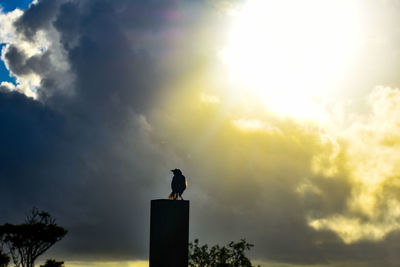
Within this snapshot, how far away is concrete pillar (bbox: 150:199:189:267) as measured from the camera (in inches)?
1150

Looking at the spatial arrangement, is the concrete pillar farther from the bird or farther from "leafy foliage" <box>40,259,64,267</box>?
"leafy foliage" <box>40,259,64,267</box>

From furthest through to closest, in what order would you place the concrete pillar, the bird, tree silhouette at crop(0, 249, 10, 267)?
tree silhouette at crop(0, 249, 10, 267)
the bird
the concrete pillar

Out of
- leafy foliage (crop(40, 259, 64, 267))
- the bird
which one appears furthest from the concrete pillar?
leafy foliage (crop(40, 259, 64, 267))

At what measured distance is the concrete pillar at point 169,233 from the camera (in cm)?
2920

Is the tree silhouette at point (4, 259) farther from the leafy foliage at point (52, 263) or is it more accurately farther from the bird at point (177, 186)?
the bird at point (177, 186)

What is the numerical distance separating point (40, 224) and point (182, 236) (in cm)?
3338

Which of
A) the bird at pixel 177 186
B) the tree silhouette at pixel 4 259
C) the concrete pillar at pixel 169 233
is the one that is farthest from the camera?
the tree silhouette at pixel 4 259

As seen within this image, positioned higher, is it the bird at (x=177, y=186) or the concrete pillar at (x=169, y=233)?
the bird at (x=177, y=186)

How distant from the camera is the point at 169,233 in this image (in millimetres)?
29578

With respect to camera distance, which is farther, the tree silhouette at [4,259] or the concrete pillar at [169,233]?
the tree silhouette at [4,259]

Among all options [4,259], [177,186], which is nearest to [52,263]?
[4,259]

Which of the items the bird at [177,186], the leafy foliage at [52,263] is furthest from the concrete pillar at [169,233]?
the leafy foliage at [52,263]

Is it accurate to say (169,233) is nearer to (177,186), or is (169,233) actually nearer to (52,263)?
(177,186)

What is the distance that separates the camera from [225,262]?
67812 mm
